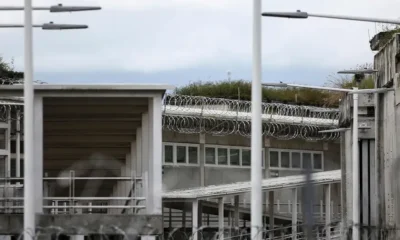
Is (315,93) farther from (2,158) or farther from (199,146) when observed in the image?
(2,158)

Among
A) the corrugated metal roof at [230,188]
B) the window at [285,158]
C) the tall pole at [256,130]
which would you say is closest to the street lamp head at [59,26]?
the tall pole at [256,130]

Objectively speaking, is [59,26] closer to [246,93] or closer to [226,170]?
[226,170]

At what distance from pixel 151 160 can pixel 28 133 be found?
8.39 meters

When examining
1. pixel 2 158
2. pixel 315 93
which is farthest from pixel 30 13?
pixel 315 93

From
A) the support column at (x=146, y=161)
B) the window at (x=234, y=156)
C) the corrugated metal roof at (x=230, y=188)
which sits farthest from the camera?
the window at (x=234, y=156)

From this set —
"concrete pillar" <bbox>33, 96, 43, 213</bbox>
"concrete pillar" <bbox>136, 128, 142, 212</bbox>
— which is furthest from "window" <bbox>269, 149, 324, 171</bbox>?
"concrete pillar" <bbox>33, 96, 43, 213</bbox>

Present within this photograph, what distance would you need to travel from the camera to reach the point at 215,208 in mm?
72938

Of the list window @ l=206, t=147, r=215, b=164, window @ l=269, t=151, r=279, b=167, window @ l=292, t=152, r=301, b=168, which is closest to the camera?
window @ l=206, t=147, r=215, b=164

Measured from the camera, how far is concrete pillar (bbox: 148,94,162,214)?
31.2 m

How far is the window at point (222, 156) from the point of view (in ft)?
265

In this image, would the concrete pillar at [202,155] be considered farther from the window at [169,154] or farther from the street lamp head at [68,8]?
the street lamp head at [68,8]

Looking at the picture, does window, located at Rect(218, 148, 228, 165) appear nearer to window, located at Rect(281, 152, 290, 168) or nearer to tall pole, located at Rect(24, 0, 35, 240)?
window, located at Rect(281, 152, 290, 168)

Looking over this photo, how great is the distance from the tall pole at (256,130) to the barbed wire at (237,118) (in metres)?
48.8

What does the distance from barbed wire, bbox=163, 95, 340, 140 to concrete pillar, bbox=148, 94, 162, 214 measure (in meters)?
39.9
